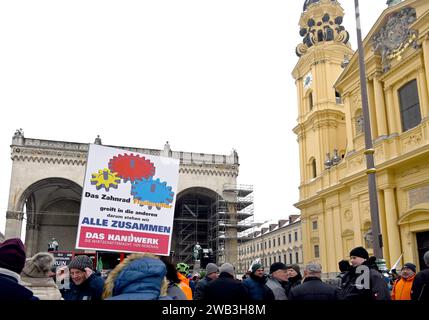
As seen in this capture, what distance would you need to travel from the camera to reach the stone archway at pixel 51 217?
3872 cm

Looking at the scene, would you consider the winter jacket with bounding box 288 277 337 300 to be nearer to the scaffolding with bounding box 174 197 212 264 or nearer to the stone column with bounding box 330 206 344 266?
the stone column with bounding box 330 206 344 266

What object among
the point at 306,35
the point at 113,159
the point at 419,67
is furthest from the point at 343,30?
the point at 113,159

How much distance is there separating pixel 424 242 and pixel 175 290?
17976mm

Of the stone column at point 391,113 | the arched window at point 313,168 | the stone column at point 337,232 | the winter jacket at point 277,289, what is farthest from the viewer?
the arched window at point 313,168

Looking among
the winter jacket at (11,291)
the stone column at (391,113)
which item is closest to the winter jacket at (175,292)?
the winter jacket at (11,291)

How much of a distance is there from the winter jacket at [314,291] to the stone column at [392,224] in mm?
17479

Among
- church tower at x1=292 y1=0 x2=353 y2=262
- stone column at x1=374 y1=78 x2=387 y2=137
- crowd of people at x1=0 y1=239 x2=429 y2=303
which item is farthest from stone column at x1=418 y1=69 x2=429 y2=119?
crowd of people at x1=0 y1=239 x2=429 y2=303

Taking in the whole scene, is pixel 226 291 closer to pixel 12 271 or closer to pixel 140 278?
pixel 140 278

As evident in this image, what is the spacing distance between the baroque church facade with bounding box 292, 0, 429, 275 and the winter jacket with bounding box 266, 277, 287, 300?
15.2 metres

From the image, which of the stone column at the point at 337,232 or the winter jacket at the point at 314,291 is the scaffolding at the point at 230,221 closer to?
the stone column at the point at 337,232

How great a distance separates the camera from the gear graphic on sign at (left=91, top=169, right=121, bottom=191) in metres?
5.45

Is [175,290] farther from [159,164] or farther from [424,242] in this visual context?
[424,242]
